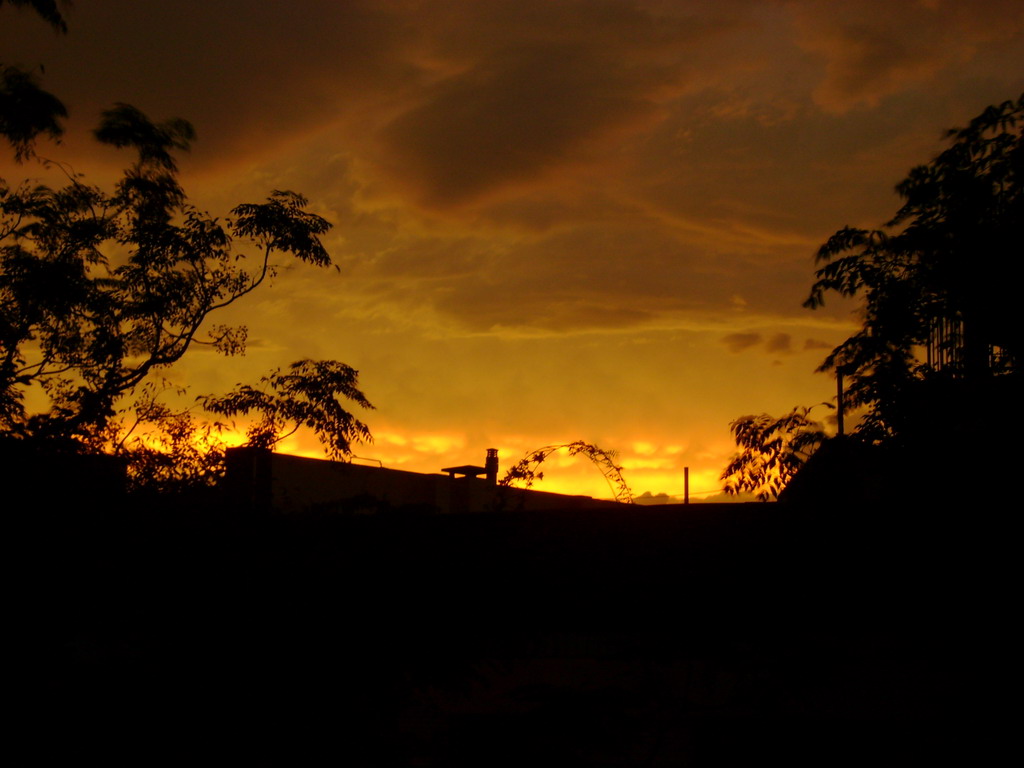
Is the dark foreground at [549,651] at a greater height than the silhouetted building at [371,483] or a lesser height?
lesser

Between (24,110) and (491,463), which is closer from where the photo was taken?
(24,110)

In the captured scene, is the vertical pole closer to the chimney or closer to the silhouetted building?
the silhouetted building

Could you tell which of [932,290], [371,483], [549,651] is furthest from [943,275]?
[371,483]

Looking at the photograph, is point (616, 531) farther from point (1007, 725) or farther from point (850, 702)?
point (1007, 725)

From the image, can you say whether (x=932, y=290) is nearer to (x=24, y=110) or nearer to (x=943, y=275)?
(x=943, y=275)

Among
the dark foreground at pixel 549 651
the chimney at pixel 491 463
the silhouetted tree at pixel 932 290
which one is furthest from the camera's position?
the chimney at pixel 491 463

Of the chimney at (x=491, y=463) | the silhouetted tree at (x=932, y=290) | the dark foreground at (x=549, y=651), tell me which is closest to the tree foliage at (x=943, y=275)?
the silhouetted tree at (x=932, y=290)

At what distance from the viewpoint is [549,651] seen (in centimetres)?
451

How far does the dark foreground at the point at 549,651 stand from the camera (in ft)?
12.9

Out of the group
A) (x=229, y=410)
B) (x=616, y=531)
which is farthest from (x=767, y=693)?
(x=229, y=410)

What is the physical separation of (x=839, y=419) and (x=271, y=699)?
8221mm

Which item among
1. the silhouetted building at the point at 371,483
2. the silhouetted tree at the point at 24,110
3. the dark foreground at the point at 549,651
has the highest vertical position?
the silhouetted tree at the point at 24,110

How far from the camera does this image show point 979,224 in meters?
9.83

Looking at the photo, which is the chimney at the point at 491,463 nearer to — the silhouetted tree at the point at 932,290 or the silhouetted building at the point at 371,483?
the silhouetted building at the point at 371,483
